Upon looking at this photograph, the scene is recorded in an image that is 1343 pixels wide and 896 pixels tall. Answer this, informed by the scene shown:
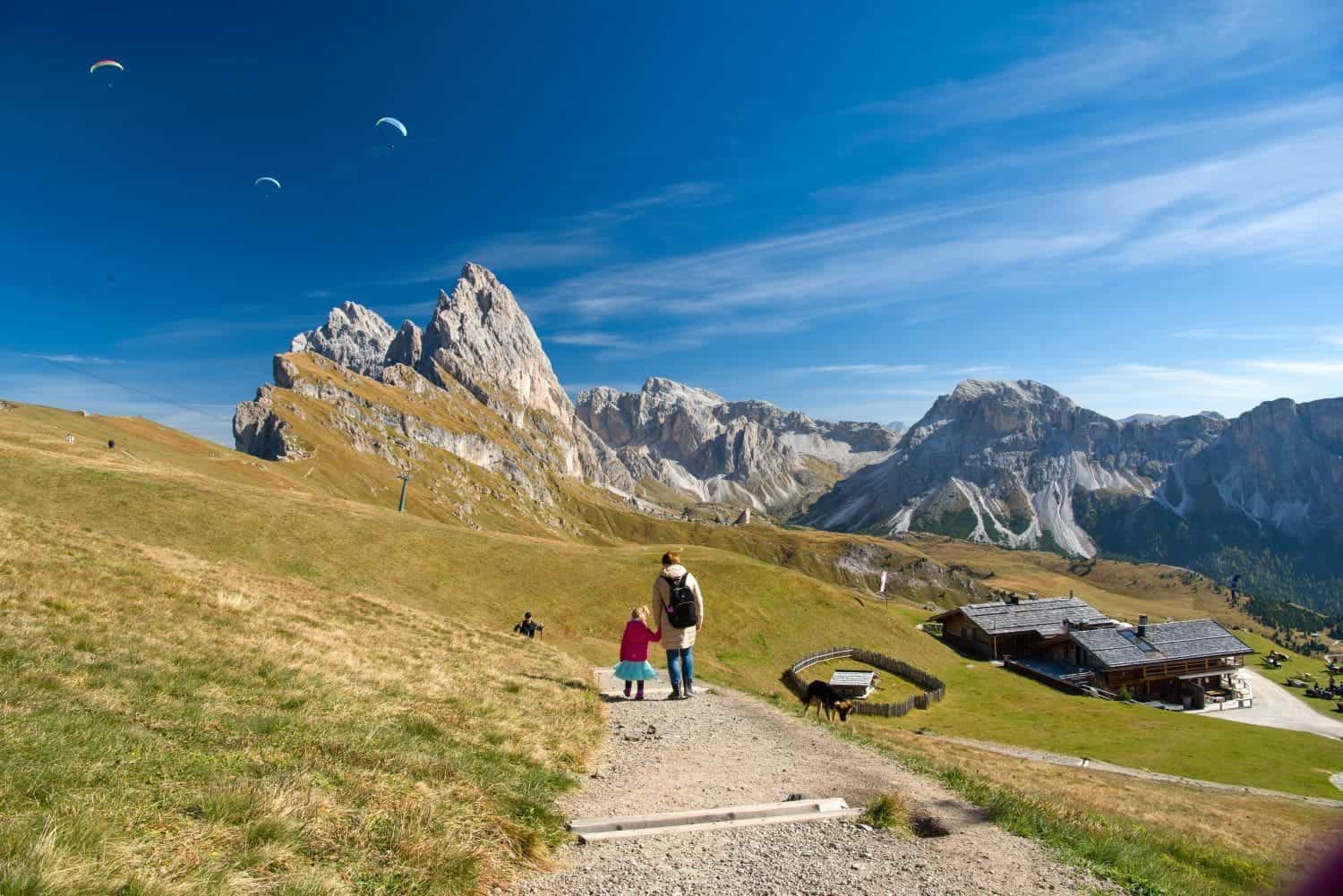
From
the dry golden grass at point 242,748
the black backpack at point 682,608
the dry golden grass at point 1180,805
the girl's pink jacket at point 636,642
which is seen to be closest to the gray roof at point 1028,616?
the dry golden grass at point 1180,805

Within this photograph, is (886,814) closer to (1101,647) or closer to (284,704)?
(284,704)

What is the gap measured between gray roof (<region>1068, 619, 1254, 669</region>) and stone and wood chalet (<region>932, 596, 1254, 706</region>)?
10cm

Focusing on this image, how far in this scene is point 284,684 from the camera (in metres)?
14.6

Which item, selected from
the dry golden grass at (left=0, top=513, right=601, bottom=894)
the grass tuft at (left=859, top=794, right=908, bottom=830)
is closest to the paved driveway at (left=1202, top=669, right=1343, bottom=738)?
the grass tuft at (left=859, top=794, right=908, bottom=830)

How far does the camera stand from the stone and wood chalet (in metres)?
80.3

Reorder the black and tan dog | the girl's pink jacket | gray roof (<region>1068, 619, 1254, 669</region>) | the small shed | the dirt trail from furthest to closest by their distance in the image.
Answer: gray roof (<region>1068, 619, 1254, 669</region>)
the small shed
the dirt trail
the black and tan dog
the girl's pink jacket

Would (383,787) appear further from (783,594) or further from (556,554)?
(783,594)

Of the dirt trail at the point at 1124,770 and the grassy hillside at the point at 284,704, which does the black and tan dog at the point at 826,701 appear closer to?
the grassy hillside at the point at 284,704

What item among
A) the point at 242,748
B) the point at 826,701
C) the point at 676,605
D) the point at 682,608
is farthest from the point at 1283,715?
the point at 242,748

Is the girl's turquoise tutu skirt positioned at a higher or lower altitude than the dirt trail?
higher

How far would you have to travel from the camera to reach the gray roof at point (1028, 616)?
8325 cm

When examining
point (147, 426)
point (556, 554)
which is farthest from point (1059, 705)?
point (147, 426)

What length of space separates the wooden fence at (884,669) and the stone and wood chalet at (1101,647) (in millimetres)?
25952

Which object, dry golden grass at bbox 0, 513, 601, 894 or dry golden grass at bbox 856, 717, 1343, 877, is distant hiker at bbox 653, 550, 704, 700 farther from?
dry golden grass at bbox 856, 717, 1343, 877
